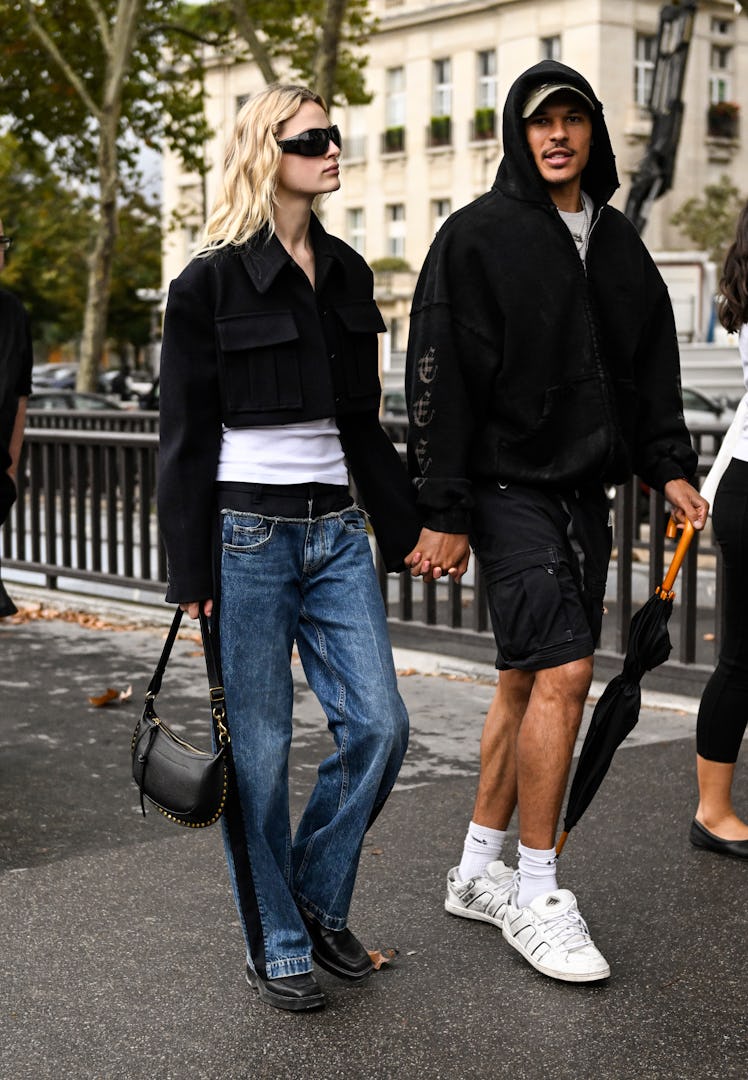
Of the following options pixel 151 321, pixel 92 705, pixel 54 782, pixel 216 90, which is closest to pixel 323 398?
pixel 54 782

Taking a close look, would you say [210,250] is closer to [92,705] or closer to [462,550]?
[462,550]

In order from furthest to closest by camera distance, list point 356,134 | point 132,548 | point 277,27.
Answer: point 356,134 < point 277,27 < point 132,548

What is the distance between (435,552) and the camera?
4215 millimetres

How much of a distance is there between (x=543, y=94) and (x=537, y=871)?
6.16ft

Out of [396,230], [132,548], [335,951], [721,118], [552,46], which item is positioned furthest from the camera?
[396,230]

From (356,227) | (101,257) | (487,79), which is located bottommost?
(101,257)

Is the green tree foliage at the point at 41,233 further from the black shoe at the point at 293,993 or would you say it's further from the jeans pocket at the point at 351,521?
the black shoe at the point at 293,993

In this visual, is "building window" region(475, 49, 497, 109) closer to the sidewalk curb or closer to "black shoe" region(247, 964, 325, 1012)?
the sidewalk curb

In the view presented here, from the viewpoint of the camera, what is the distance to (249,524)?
12.9ft

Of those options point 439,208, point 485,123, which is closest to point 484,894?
point 485,123

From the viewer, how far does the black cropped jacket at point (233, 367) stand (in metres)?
3.88

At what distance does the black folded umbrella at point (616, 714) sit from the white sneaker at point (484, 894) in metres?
0.27

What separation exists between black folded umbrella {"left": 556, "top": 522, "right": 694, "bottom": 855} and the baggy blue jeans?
55cm

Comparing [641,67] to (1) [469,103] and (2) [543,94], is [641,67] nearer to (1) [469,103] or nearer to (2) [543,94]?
(1) [469,103]
